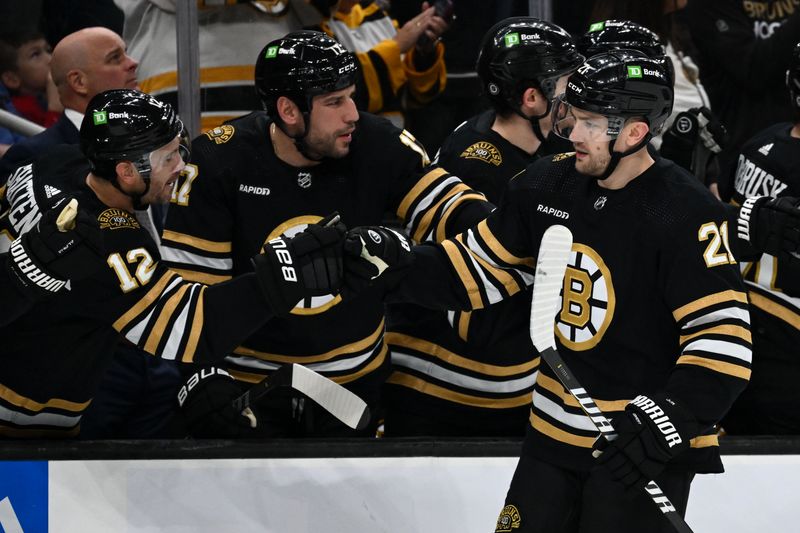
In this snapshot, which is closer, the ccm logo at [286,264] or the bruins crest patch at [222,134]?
the ccm logo at [286,264]

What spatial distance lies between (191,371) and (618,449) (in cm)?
123

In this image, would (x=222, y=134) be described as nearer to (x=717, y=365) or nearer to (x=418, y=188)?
(x=418, y=188)

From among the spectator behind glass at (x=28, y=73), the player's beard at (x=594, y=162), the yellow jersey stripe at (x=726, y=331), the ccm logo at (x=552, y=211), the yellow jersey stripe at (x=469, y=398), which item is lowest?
the yellow jersey stripe at (x=469, y=398)

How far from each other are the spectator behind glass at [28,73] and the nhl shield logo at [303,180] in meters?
1.28

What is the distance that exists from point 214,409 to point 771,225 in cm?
138

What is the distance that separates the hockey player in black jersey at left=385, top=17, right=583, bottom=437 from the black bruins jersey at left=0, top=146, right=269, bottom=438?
2.41 feet

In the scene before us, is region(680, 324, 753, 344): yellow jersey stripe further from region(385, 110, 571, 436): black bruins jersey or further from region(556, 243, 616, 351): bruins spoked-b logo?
region(385, 110, 571, 436): black bruins jersey

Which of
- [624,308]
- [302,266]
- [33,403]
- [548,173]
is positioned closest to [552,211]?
[548,173]

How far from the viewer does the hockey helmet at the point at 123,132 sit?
306 centimetres

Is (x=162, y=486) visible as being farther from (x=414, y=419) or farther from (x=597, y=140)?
(x=597, y=140)

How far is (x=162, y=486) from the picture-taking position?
10.2 feet

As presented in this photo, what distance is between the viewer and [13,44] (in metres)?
4.28

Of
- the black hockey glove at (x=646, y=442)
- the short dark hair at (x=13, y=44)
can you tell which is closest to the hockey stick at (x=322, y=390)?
the black hockey glove at (x=646, y=442)

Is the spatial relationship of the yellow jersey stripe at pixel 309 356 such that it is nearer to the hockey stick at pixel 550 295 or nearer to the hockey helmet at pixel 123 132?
the hockey helmet at pixel 123 132
